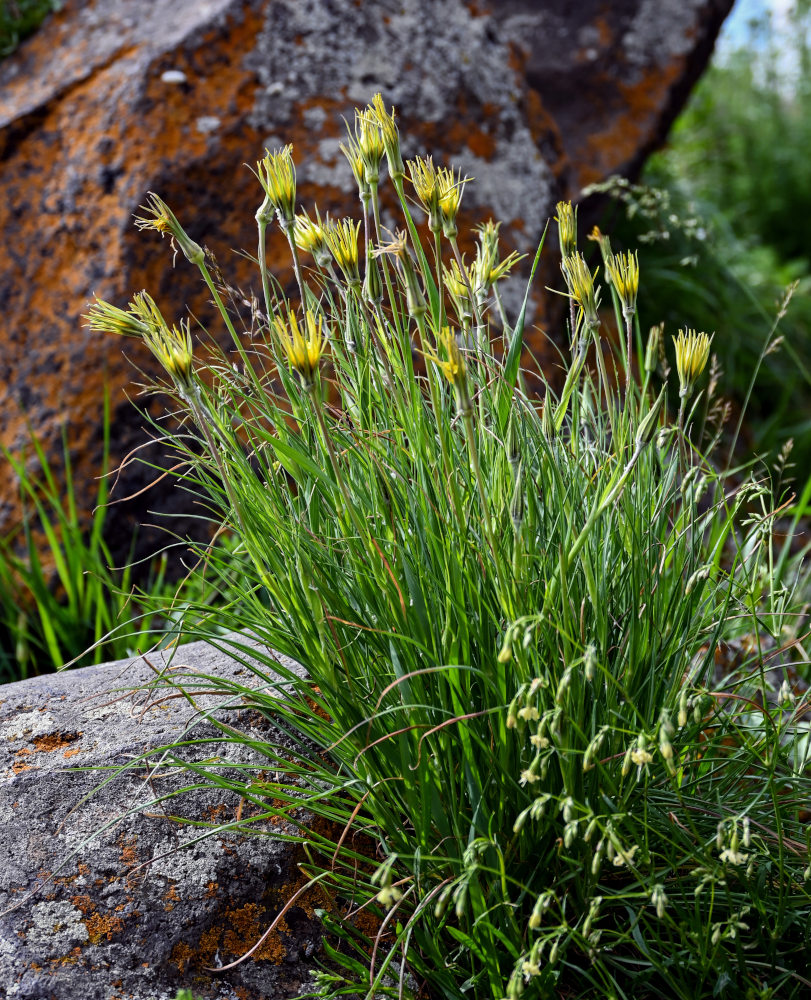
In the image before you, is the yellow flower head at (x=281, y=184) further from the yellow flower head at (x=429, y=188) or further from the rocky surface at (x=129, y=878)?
the rocky surface at (x=129, y=878)

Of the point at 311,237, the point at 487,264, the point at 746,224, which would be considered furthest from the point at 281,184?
the point at 746,224

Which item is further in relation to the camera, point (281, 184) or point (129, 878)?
point (129, 878)

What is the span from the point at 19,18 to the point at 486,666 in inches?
126

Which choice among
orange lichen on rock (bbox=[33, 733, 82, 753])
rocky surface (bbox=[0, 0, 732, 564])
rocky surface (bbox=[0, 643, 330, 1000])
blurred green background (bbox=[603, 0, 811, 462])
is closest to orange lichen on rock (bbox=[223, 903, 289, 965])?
rocky surface (bbox=[0, 643, 330, 1000])

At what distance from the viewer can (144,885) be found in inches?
56.0

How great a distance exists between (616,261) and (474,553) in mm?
501

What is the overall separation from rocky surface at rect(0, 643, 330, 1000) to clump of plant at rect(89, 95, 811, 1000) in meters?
0.07

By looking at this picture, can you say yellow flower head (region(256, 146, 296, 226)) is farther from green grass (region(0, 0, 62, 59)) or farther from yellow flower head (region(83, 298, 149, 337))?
green grass (region(0, 0, 62, 59))

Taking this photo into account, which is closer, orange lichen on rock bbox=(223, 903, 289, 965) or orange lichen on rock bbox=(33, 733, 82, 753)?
orange lichen on rock bbox=(223, 903, 289, 965)

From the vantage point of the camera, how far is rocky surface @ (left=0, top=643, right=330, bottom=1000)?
52.7 inches

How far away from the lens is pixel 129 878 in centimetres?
142

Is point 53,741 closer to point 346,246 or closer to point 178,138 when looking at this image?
point 346,246

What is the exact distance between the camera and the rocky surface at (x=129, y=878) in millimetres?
1340

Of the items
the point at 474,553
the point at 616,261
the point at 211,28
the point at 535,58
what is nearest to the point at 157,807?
the point at 474,553
